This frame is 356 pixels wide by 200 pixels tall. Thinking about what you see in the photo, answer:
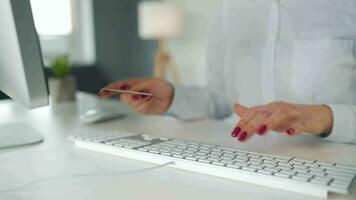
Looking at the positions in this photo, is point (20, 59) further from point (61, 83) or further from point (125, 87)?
point (61, 83)

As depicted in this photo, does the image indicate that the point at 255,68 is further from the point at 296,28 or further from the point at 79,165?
the point at 79,165

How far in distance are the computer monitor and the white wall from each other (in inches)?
86.7

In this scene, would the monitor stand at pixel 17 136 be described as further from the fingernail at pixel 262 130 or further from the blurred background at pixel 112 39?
the blurred background at pixel 112 39

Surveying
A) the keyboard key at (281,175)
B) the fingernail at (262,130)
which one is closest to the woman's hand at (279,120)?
the fingernail at (262,130)

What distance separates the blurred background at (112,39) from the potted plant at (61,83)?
4.91 feet

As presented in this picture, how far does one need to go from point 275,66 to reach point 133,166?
2.05ft

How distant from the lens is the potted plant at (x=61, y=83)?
1392mm

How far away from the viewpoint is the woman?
986mm

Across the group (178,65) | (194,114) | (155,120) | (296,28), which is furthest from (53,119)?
(178,65)

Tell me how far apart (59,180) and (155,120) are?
0.51 meters

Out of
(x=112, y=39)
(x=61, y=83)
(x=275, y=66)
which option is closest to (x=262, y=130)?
(x=275, y=66)

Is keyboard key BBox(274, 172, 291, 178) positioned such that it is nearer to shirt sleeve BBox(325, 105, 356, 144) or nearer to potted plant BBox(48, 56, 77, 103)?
shirt sleeve BBox(325, 105, 356, 144)

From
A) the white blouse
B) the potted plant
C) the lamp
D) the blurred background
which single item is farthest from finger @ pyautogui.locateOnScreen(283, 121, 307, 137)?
the lamp

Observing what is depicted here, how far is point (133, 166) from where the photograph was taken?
0.64 meters
